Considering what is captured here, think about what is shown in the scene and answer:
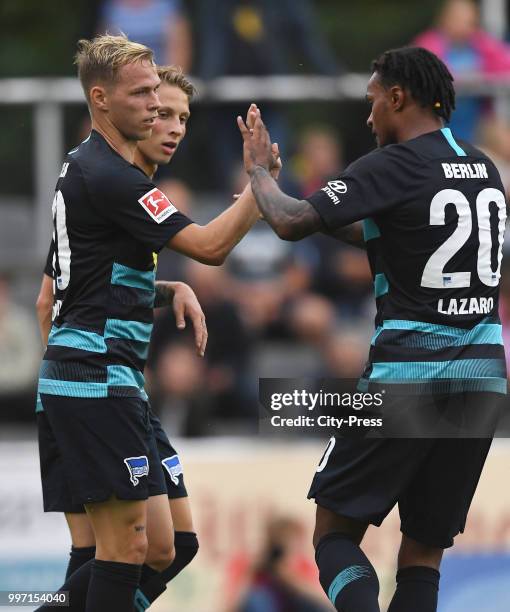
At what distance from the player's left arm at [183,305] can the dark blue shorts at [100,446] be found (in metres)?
0.46

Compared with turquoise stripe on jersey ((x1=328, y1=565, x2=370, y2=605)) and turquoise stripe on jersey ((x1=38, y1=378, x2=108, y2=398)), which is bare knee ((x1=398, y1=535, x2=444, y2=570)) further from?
turquoise stripe on jersey ((x1=38, y1=378, x2=108, y2=398))

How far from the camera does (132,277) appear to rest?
5148mm

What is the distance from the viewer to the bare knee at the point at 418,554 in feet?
17.5

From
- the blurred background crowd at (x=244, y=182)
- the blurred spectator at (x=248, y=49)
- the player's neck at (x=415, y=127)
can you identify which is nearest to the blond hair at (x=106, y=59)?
the player's neck at (x=415, y=127)

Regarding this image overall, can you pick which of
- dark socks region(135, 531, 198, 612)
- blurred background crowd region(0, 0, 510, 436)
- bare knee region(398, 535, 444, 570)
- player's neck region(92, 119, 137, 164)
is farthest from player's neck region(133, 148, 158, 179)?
Answer: blurred background crowd region(0, 0, 510, 436)

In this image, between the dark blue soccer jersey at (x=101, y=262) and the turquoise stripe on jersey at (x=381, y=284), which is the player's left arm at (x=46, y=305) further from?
the turquoise stripe on jersey at (x=381, y=284)

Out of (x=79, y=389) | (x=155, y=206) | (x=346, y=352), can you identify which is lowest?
(x=346, y=352)

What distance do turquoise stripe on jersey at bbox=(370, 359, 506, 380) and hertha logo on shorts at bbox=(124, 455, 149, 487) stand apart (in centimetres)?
91

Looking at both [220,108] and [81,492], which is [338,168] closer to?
[220,108]

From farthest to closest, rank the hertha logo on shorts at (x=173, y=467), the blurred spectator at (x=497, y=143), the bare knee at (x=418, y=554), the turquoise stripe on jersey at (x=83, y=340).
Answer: the blurred spectator at (x=497, y=143)
the hertha logo on shorts at (x=173, y=467)
the bare knee at (x=418, y=554)
the turquoise stripe on jersey at (x=83, y=340)

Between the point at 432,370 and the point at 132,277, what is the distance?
116cm

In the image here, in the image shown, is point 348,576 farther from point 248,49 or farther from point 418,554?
point 248,49

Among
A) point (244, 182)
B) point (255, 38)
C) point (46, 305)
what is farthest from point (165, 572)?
point (255, 38)

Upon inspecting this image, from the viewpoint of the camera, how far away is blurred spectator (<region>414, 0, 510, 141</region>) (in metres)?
9.85
